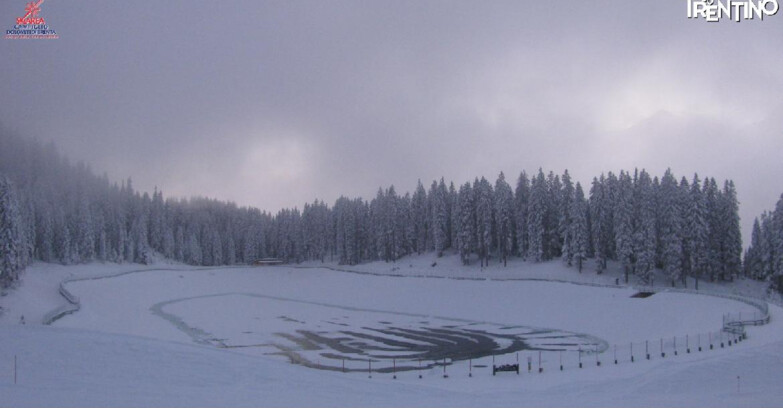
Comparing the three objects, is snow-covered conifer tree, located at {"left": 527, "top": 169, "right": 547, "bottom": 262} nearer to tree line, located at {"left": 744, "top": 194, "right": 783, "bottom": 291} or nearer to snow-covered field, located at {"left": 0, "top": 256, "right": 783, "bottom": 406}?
snow-covered field, located at {"left": 0, "top": 256, "right": 783, "bottom": 406}

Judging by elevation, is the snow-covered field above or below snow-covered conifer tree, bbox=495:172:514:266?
below

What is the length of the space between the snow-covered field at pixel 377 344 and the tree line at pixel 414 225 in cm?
496

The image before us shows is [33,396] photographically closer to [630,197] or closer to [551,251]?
[630,197]

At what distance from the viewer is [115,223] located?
122 m

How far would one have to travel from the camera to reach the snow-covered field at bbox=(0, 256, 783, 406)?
1955cm

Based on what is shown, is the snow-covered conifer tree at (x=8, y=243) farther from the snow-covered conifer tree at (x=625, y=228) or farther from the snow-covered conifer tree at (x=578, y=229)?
the snow-covered conifer tree at (x=625, y=228)

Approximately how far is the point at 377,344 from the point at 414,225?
7847 centimetres

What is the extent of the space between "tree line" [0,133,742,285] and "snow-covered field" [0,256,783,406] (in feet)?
16.3

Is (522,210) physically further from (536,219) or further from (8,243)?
(8,243)

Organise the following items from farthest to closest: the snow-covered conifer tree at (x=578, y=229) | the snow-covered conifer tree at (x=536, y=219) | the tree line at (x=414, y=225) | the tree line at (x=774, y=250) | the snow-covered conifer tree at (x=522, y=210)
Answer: the snow-covered conifer tree at (x=522, y=210) → the snow-covered conifer tree at (x=536, y=219) → the snow-covered conifer tree at (x=578, y=229) → the tree line at (x=414, y=225) → the tree line at (x=774, y=250)

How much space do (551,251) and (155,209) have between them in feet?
368

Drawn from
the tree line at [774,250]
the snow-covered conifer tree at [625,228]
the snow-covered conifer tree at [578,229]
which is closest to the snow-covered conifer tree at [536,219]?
the snow-covered conifer tree at [578,229]

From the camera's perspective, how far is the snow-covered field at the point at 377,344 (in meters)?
19.5

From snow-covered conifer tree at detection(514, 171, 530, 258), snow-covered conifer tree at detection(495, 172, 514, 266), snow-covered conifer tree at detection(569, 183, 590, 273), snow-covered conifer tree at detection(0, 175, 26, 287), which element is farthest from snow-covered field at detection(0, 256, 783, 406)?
snow-covered conifer tree at detection(495, 172, 514, 266)
